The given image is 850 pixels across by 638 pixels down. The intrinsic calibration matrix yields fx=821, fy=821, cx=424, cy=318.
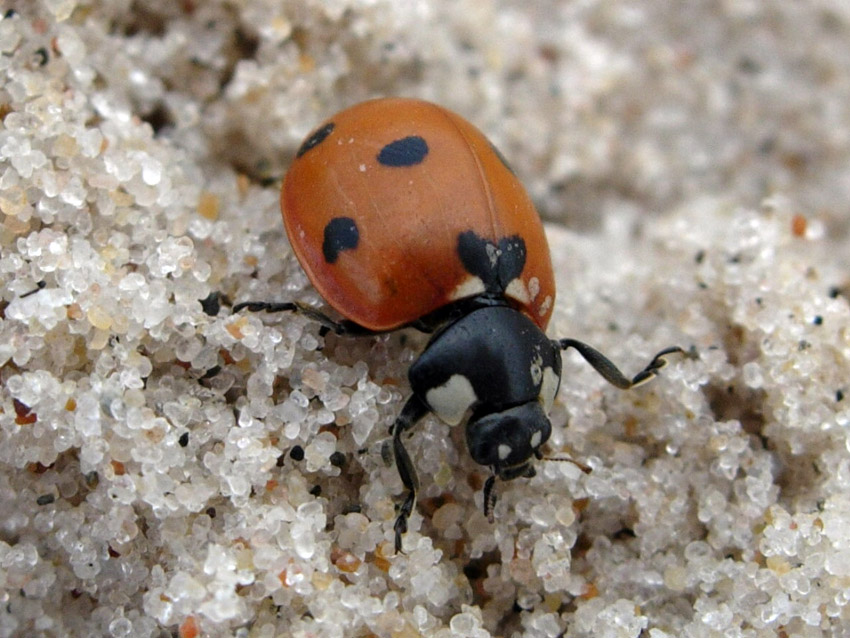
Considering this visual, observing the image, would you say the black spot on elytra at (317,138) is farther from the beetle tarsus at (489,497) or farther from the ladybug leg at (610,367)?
the beetle tarsus at (489,497)

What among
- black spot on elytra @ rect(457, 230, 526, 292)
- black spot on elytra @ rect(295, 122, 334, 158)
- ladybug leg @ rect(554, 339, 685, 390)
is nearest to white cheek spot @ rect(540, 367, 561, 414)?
ladybug leg @ rect(554, 339, 685, 390)

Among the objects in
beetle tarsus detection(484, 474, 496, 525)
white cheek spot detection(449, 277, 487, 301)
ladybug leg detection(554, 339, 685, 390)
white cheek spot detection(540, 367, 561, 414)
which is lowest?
beetle tarsus detection(484, 474, 496, 525)

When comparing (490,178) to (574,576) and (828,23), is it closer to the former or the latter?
(574,576)

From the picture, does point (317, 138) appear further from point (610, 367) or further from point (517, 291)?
point (610, 367)

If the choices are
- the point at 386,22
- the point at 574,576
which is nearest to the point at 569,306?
the point at 574,576

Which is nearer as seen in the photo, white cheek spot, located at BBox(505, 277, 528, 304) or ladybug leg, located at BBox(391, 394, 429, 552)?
ladybug leg, located at BBox(391, 394, 429, 552)

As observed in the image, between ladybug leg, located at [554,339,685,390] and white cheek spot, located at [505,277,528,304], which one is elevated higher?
white cheek spot, located at [505,277,528,304]

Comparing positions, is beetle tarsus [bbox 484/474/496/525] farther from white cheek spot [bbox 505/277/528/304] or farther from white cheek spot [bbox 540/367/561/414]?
white cheek spot [bbox 505/277/528/304]
